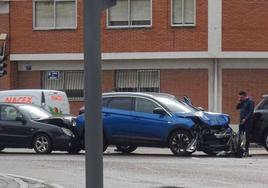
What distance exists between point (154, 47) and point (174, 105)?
12.0 metres

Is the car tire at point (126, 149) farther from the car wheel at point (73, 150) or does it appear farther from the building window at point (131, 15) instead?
the building window at point (131, 15)

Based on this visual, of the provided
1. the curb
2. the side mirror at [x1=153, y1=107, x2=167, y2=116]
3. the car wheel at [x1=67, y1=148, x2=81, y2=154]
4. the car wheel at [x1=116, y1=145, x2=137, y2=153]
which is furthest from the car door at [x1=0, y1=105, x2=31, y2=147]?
the curb

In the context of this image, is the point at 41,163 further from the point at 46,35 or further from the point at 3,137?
the point at 46,35

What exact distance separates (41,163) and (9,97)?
8.75 m

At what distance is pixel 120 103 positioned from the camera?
18.4 metres

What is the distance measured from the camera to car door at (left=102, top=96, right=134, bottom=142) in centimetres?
1802

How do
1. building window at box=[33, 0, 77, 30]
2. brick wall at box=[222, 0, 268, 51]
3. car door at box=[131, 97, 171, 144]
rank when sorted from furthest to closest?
building window at box=[33, 0, 77, 30] → brick wall at box=[222, 0, 268, 51] → car door at box=[131, 97, 171, 144]

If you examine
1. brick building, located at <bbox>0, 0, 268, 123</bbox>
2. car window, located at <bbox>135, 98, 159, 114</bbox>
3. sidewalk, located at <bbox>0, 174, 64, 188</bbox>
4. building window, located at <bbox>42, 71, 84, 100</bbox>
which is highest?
brick building, located at <bbox>0, 0, 268, 123</bbox>

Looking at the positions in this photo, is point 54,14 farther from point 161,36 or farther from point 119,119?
point 119,119

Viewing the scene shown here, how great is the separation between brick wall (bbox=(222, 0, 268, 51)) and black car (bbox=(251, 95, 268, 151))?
10104 mm

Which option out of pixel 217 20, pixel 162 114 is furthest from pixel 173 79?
pixel 162 114

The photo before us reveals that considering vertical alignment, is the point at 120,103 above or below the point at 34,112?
above

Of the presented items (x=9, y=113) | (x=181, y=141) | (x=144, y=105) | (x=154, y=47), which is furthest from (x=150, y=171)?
(x=154, y=47)

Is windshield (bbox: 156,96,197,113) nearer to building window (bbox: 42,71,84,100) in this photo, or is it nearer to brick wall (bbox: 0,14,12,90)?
building window (bbox: 42,71,84,100)
